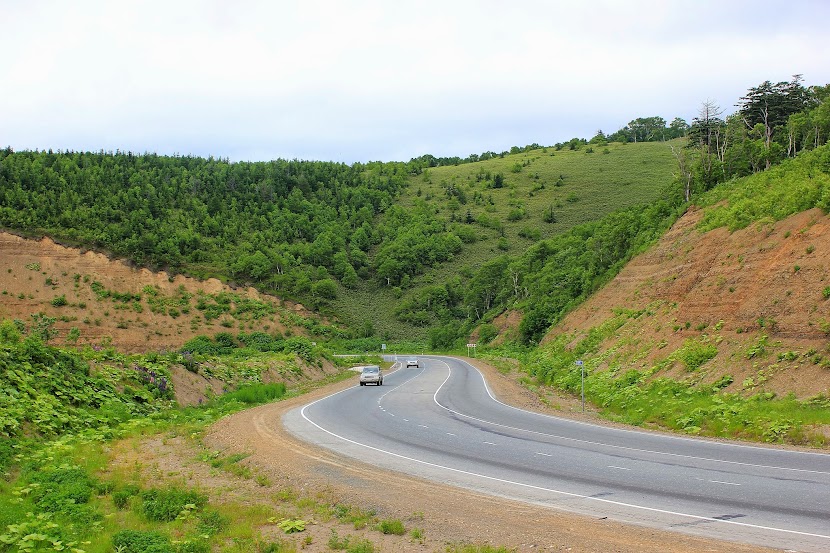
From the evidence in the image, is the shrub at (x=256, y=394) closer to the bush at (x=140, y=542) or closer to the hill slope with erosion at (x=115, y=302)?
the bush at (x=140, y=542)

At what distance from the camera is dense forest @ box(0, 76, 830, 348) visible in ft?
182

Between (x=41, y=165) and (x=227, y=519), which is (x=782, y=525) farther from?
(x=41, y=165)

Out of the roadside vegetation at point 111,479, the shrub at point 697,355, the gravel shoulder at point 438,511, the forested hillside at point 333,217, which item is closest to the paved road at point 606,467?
the gravel shoulder at point 438,511

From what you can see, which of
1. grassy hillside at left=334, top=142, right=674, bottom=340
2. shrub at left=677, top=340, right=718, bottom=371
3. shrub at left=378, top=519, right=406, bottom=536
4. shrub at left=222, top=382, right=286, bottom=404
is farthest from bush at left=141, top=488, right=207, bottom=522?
grassy hillside at left=334, top=142, right=674, bottom=340

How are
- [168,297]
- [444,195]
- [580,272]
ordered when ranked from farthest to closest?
1. [444,195]
2. [168,297]
3. [580,272]

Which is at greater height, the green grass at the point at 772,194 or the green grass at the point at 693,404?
the green grass at the point at 772,194

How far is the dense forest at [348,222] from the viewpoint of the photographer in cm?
5534

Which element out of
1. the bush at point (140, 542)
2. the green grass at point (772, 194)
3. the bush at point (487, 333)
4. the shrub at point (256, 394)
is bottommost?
the bush at point (487, 333)

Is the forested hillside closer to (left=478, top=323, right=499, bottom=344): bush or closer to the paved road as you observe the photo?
(left=478, top=323, right=499, bottom=344): bush

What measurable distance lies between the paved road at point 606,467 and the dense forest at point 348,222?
30.2 m

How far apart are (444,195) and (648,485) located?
464 feet

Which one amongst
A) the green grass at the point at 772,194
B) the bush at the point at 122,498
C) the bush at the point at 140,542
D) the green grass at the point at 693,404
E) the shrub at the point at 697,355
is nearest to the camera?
the bush at the point at 140,542

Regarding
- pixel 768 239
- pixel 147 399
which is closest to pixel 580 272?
pixel 768 239

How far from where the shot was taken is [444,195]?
6009 inches
